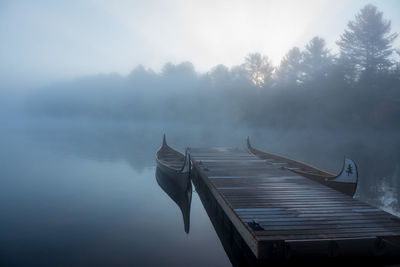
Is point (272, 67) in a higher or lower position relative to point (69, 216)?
higher

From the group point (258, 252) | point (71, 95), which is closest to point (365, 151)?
point (258, 252)

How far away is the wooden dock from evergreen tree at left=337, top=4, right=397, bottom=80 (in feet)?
118

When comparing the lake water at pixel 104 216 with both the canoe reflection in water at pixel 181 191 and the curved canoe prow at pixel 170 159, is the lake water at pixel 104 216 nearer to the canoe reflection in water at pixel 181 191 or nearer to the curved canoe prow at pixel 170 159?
the canoe reflection in water at pixel 181 191

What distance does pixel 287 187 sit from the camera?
8.38 m

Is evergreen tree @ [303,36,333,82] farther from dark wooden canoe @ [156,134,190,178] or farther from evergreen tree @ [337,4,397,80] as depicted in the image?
dark wooden canoe @ [156,134,190,178]

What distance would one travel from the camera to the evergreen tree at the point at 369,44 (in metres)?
36.8

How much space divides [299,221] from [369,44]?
41009 millimetres

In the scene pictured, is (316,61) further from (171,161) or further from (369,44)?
(171,161)

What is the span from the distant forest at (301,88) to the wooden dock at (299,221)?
34324 millimetres

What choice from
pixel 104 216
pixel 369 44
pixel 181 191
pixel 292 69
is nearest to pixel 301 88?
pixel 292 69

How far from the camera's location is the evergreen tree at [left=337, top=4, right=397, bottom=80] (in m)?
36.8

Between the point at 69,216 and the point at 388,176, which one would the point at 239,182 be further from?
the point at 388,176

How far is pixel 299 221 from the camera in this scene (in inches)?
219

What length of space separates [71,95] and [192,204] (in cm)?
14563
